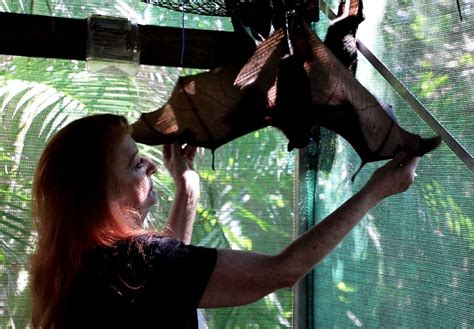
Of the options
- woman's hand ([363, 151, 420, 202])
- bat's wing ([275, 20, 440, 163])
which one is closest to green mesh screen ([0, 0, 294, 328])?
bat's wing ([275, 20, 440, 163])

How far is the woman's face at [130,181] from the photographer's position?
1305 mm

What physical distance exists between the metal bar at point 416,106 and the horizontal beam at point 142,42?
1.05 ft

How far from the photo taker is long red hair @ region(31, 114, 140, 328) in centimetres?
124

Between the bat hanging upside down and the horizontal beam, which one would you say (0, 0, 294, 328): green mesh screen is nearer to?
the horizontal beam

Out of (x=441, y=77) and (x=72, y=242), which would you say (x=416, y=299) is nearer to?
(x=441, y=77)

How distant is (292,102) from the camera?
1495 millimetres

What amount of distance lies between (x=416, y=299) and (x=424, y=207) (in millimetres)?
207

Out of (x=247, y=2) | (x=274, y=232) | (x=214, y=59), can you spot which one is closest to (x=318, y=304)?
(x=274, y=232)

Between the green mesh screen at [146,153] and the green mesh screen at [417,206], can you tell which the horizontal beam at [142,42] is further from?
the green mesh screen at [417,206]

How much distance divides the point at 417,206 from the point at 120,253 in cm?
75

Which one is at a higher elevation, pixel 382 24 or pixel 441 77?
pixel 382 24

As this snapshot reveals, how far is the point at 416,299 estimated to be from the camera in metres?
1.64

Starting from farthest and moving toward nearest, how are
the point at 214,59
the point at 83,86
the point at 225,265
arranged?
the point at 83,86, the point at 214,59, the point at 225,265

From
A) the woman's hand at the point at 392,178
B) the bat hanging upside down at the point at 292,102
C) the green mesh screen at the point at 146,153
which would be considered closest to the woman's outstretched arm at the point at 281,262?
the woman's hand at the point at 392,178
